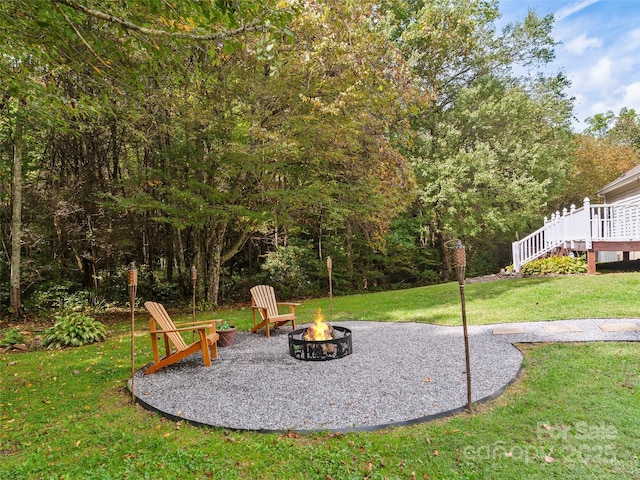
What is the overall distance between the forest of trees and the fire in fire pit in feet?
10.1

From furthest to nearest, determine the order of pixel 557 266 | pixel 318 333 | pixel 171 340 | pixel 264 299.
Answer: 1. pixel 557 266
2. pixel 264 299
3. pixel 318 333
4. pixel 171 340

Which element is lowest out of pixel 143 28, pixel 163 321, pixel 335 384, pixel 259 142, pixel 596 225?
pixel 335 384

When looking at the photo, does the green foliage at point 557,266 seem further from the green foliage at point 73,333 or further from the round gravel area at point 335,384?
the green foliage at point 73,333

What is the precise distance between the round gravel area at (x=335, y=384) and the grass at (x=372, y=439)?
161 mm

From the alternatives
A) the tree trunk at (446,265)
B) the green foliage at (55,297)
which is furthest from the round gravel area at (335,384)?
the tree trunk at (446,265)

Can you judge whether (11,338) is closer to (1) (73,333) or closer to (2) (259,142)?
(1) (73,333)

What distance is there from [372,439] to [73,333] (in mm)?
5734

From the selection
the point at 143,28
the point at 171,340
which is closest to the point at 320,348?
the point at 171,340

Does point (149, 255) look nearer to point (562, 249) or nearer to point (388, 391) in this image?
point (388, 391)

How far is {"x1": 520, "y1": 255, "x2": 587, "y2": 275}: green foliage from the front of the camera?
371 inches

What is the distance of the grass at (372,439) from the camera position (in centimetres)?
233

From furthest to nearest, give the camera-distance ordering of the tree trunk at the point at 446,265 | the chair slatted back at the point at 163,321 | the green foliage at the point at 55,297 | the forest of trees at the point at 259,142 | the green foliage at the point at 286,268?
the tree trunk at the point at 446,265, the green foliage at the point at 286,268, the green foliage at the point at 55,297, the forest of trees at the point at 259,142, the chair slatted back at the point at 163,321

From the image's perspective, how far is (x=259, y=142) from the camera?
846cm

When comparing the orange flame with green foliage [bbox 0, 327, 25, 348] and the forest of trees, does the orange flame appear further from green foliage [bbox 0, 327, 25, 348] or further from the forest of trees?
green foliage [bbox 0, 327, 25, 348]
